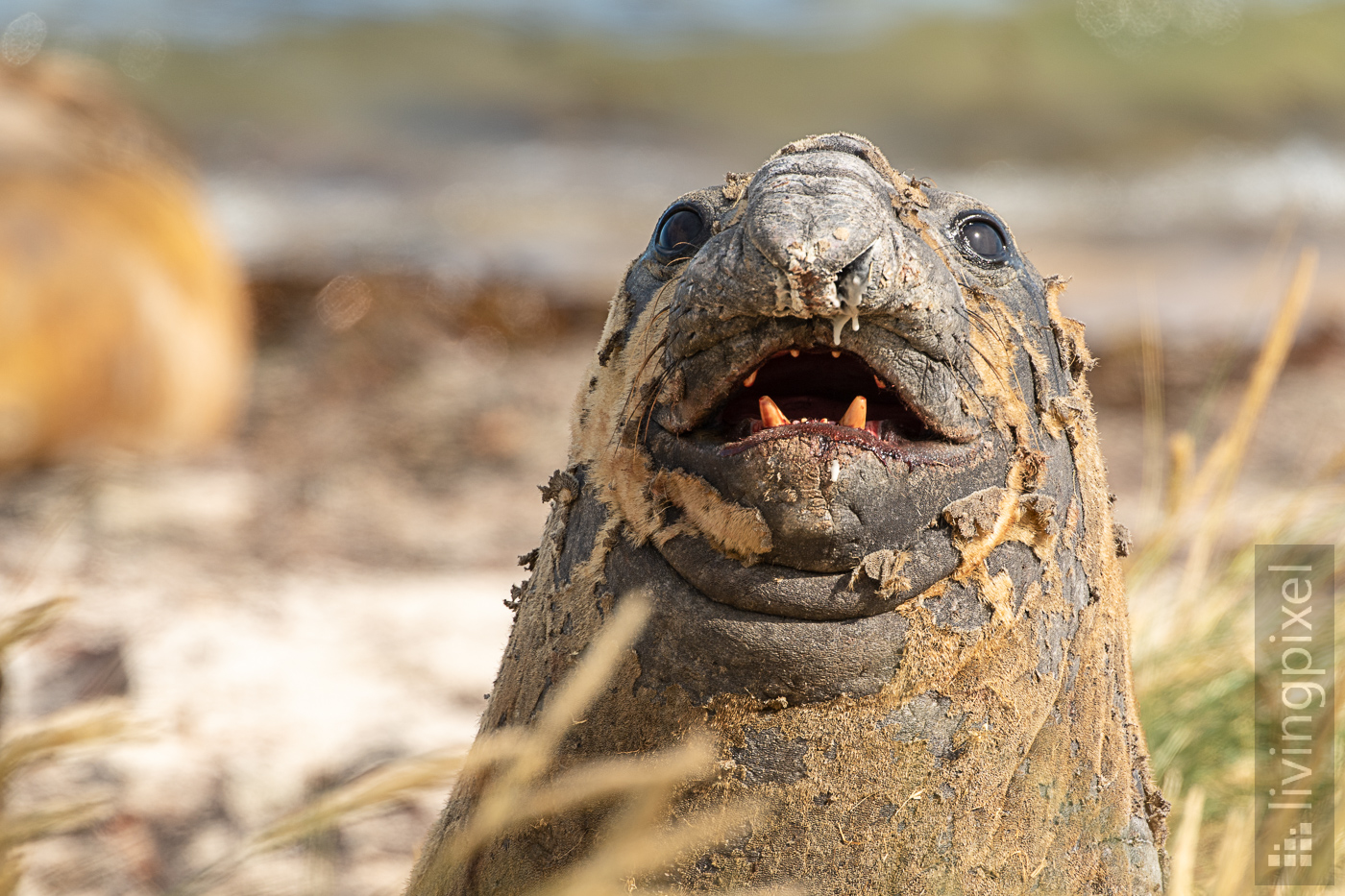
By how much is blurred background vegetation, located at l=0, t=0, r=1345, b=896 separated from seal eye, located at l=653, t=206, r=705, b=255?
77cm

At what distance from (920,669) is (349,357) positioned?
677 centimetres

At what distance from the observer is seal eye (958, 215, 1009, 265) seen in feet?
5.38

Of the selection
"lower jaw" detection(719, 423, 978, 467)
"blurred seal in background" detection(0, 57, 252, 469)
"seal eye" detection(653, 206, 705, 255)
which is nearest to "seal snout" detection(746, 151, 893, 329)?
"lower jaw" detection(719, 423, 978, 467)

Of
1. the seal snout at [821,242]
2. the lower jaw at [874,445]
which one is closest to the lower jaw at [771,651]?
the lower jaw at [874,445]

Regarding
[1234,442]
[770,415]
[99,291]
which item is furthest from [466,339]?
[770,415]

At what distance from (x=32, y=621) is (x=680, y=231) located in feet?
2.96

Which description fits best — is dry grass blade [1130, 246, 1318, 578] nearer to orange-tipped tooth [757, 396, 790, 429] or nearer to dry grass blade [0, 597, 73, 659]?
orange-tipped tooth [757, 396, 790, 429]

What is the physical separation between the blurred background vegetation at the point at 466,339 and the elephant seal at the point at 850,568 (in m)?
Result: 0.35

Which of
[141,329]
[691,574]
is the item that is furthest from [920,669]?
[141,329]

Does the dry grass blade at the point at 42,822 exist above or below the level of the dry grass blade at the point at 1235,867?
below

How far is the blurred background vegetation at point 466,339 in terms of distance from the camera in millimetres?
3201

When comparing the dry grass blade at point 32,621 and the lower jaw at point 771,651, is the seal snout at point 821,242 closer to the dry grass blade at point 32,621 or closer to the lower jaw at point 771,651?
the lower jaw at point 771,651

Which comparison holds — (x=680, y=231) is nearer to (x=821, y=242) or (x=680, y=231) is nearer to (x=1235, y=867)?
(x=821, y=242)

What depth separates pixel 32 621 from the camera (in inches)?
58.1
